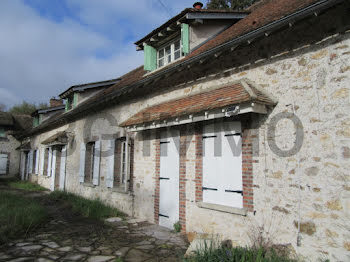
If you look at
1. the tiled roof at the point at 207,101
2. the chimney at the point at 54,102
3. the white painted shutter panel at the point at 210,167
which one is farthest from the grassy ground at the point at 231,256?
the chimney at the point at 54,102

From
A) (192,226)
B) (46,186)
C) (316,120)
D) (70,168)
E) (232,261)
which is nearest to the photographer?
(232,261)

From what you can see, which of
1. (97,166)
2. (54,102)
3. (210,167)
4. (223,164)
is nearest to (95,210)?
(97,166)

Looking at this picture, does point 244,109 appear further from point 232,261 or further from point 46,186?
point 46,186

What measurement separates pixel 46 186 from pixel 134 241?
11.9 m

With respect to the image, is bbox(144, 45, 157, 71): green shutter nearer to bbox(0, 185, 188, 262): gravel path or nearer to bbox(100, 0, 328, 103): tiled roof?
bbox(100, 0, 328, 103): tiled roof

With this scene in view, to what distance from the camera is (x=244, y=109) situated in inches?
177

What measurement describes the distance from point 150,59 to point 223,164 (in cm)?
476

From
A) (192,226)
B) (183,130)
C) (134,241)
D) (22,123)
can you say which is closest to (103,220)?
(134,241)

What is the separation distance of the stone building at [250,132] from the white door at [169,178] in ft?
0.08

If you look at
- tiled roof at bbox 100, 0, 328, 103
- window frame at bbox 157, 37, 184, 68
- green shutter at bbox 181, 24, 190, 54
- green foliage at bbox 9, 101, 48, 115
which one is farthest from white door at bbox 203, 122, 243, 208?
green foliage at bbox 9, 101, 48, 115

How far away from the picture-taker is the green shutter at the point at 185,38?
7.15 meters

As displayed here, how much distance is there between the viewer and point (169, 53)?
832 cm

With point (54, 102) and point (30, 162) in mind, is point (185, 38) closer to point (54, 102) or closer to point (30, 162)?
point (30, 162)

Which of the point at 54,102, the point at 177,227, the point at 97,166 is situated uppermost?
the point at 54,102
